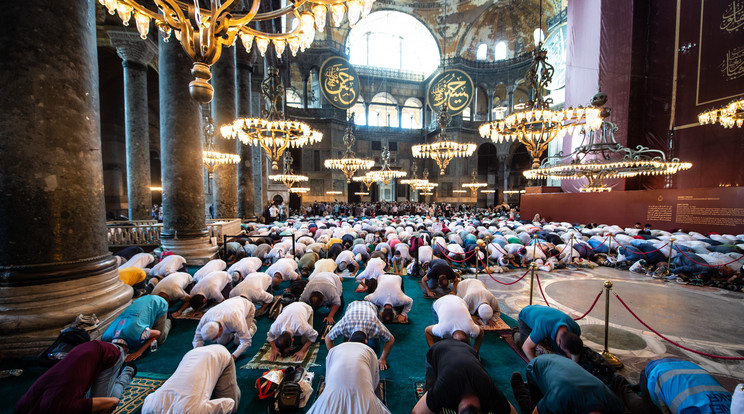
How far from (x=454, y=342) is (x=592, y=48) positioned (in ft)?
49.3

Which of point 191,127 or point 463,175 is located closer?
point 191,127

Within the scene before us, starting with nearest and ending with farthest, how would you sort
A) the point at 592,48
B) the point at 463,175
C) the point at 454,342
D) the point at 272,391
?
the point at 454,342
the point at 272,391
the point at 592,48
the point at 463,175

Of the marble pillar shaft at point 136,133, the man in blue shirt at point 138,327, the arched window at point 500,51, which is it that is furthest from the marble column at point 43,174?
the arched window at point 500,51

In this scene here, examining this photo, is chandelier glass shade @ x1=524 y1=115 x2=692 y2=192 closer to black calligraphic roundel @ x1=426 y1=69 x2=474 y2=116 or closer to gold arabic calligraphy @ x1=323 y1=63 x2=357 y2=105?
black calligraphic roundel @ x1=426 y1=69 x2=474 y2=116

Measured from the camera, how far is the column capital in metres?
8.36

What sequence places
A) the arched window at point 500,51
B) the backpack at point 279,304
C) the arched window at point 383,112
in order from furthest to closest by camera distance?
the arched window at point 383,112 → the arched window at point 500,51 → the backpack at point 279,304

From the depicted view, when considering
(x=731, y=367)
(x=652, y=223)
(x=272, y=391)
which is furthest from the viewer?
(x=652, y=223)

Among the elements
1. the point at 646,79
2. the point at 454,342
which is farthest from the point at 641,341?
the point at 646,79

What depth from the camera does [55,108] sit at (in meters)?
2.58

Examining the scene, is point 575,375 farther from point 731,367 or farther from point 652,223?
point 652,223

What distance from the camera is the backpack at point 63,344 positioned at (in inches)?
88.4

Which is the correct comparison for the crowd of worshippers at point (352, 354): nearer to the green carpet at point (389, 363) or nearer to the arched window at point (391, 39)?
the green carpet at point (389, 363)

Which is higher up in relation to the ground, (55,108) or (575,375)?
(55,108)

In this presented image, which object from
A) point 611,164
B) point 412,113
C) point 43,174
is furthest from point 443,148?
point 412,113
